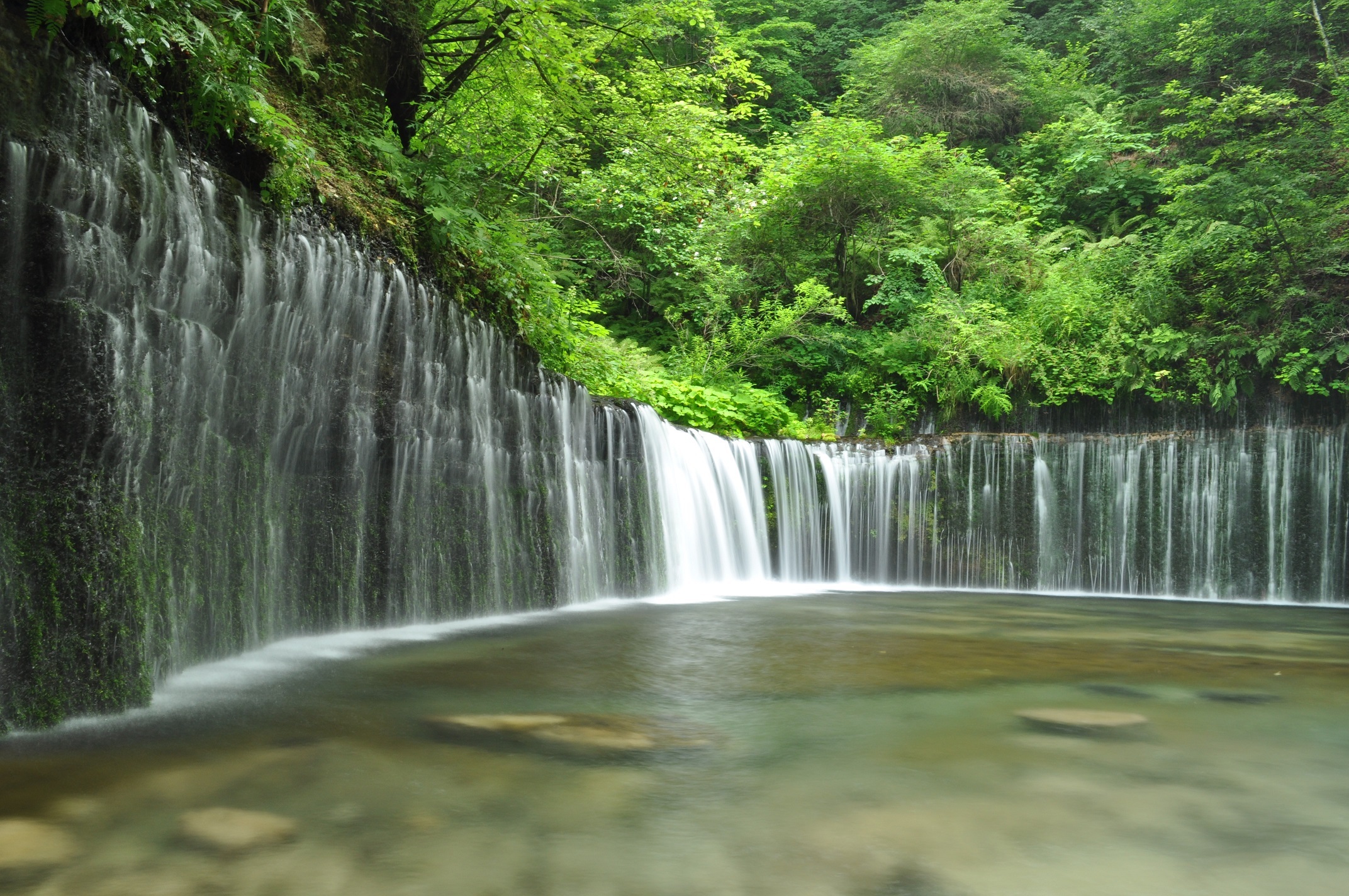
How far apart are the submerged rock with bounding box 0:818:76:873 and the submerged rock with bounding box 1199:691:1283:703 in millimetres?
5796

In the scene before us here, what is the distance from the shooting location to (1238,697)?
18.3ft

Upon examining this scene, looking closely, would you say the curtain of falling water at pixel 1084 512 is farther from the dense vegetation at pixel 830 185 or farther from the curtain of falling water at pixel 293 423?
the curtain of falling water at pixel 293 423

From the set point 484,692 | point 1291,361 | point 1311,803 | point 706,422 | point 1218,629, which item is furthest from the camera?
point 706,422

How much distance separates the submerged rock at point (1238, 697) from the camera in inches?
215

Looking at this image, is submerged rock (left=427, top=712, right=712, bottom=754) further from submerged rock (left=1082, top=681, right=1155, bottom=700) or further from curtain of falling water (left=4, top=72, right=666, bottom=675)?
submerged rock (left=1082, top=681, right=1155, bottom=700)

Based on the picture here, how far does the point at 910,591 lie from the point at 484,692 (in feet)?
32.0

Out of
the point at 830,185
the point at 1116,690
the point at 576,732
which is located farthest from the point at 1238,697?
the point at 830,185

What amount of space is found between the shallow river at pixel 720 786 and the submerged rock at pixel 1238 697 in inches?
1.3

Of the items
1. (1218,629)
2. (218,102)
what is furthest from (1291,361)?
(218,102)

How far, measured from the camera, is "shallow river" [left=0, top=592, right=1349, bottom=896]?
2.76 metres

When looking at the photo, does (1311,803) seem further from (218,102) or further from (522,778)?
(218,102)

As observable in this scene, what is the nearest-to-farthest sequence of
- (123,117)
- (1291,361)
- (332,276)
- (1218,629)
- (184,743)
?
(184,743), (123,117), (332,276), (1218,629), (1291,361)

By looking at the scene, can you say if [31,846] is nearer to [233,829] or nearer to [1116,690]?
[233,829]

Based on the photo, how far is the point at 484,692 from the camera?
524 centimetres
